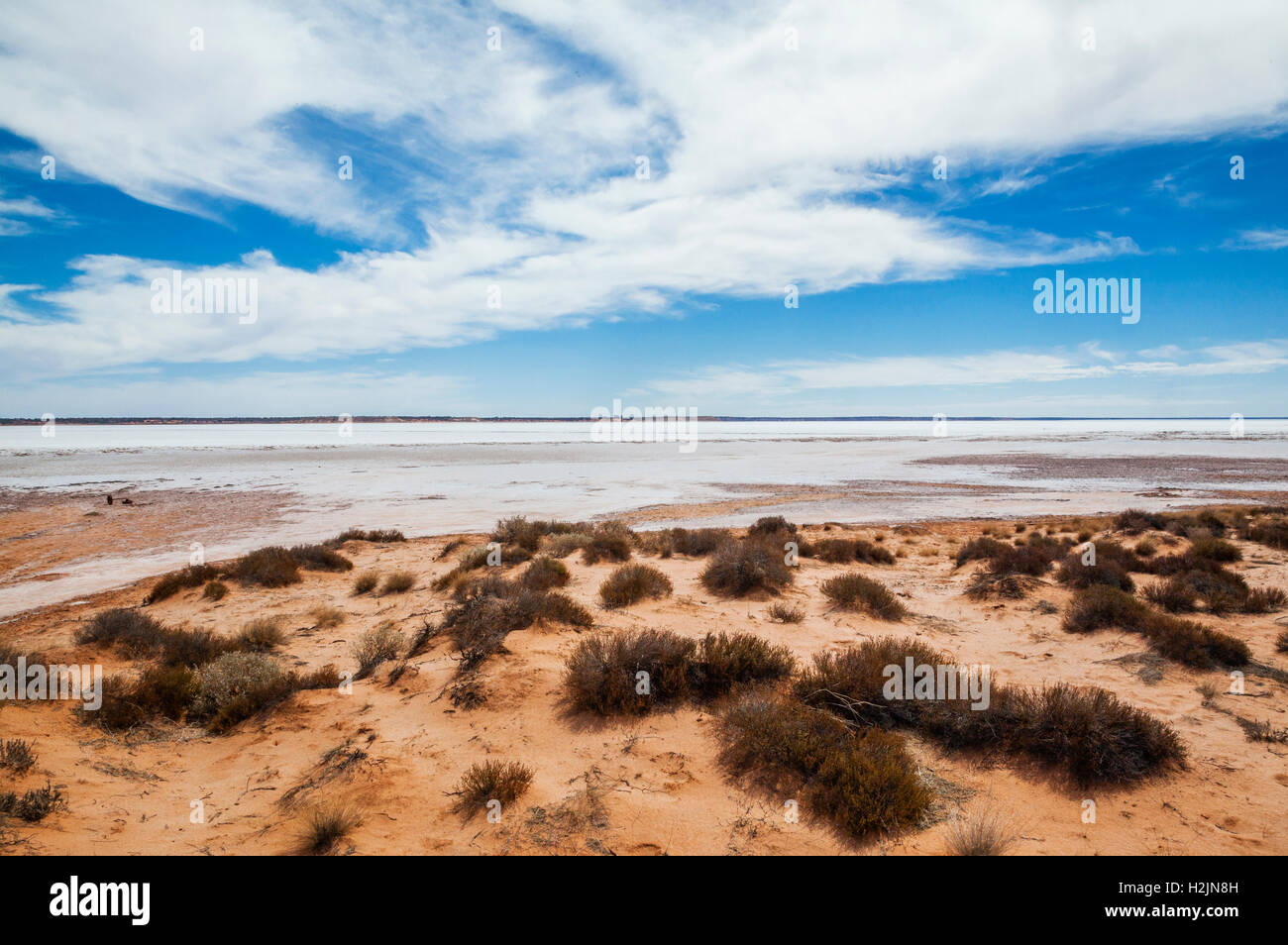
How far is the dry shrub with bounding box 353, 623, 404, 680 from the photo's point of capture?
24.5ft

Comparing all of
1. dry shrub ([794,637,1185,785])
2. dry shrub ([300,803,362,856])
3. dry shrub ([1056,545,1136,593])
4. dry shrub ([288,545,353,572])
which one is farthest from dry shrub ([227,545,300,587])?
dry shrub ([1056,545,1136,593])

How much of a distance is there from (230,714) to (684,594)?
663 centimetres

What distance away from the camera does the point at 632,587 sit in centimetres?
998

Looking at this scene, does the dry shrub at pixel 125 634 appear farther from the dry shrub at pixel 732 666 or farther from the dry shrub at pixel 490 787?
the dry shrub at pixel 732 666

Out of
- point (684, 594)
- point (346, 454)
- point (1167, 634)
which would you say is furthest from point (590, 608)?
point (346, 454)

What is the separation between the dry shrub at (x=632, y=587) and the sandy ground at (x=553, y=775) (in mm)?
1354

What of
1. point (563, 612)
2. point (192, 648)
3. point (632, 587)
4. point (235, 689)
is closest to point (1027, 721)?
point (563, 612)

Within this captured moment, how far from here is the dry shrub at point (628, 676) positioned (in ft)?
19.3

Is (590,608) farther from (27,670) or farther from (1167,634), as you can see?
(1167,634)

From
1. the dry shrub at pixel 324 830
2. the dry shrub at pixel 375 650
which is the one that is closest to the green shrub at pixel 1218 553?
the dry shrub at pixel 375 650

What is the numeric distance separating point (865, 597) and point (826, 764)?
5732 millimetres

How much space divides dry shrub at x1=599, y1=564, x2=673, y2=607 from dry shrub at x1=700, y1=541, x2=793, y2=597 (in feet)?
3.04

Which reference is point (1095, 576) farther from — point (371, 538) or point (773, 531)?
point (371, 538)
